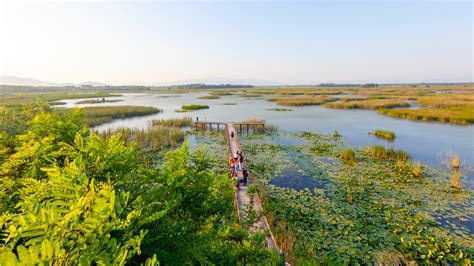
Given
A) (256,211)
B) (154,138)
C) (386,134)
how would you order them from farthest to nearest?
1. (386,134)
2. (154,138)
3. (256,211)

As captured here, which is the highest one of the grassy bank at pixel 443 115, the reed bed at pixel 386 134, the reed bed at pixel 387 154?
the grassy bank at pixel 443 115

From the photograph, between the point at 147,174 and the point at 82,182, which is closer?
the point at 82,182

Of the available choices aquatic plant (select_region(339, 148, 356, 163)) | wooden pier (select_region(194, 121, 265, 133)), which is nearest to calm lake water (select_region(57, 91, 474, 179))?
wooden pier (select_region(194, 121, 265, 133))

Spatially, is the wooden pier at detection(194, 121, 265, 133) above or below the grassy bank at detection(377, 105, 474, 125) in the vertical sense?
below

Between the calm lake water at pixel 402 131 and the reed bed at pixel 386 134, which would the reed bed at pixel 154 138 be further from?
the reed bed at pixel 386 134

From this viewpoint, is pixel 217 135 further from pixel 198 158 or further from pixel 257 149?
pixel 198 158

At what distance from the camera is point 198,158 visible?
4160 mm

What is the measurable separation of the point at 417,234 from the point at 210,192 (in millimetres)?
9931

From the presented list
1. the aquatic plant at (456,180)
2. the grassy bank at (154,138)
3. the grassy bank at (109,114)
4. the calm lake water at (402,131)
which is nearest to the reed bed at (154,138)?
the grassy bank at (154,138)

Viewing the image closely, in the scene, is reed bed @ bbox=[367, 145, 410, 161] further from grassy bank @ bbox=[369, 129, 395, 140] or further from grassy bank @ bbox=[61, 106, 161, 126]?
grassy bank @ bbox=[61, 106, 161, 126]

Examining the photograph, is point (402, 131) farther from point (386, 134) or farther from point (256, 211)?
point (256, 211)

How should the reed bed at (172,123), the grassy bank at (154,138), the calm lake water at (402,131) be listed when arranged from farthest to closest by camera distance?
the reed bed at (172,123)
the grassy bank at (154,138)
the calm lake water at (402,131)

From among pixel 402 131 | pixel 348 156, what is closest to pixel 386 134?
pixel 402 131

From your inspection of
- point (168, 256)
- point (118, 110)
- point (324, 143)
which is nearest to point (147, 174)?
point (168, 256)
